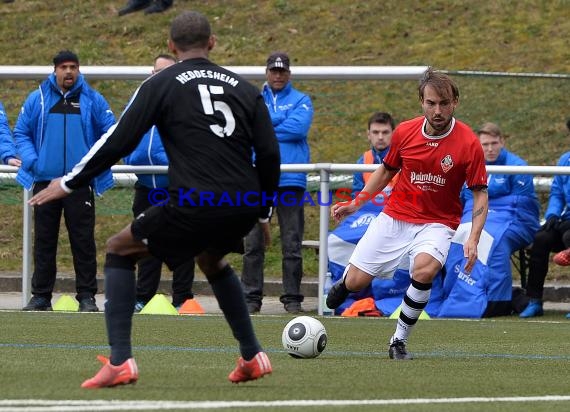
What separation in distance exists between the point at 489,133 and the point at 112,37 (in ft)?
38.1

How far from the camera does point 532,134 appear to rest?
1773cm

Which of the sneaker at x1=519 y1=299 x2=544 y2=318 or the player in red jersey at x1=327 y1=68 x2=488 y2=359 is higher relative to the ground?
the player in red jersey at x1=327 y1=68 x2=488 y2=359

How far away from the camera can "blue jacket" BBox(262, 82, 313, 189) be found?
12867 millimetres

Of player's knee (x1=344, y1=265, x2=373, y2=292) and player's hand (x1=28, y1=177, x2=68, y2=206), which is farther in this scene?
player's knee (x1=344, y1=265, x2=373, y2=292)

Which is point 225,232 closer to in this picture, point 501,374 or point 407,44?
point 501,374

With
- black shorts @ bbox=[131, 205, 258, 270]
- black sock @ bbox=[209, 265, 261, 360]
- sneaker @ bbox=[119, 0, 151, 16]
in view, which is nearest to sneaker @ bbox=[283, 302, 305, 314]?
black sock @ bbox=[209, 265, 261, 360]

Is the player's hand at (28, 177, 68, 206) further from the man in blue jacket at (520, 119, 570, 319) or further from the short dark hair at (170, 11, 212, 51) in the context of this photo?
the man in blue jacket at (520, 119, 570, 319)

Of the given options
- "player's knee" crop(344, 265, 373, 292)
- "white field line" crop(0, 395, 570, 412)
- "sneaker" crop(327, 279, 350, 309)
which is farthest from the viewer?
"sneaker" crop(327, 279, 350, 309)

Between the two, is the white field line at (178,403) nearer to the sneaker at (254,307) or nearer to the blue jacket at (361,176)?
the sneaker at (254,307)

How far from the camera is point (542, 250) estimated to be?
42.3 ft

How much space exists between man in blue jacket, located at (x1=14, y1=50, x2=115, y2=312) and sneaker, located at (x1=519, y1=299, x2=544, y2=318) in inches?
157

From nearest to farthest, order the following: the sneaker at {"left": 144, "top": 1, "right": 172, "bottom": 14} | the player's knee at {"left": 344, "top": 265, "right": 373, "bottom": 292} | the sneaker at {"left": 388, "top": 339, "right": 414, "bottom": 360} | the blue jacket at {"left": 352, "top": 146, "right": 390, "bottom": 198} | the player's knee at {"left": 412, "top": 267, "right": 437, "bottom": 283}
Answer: the sneaker at {"left": 388, "top": 339, "right": 414, "bottom": 360}
the player's knee at {"left": 412, "top": 267, "right": 437, "bottom": 283}
the player's knee at {"left": 344, "top": 265, "right": 373, "bottom": 292}
the blue jacket at {"left": 352, "top": 146, "right": 390, "bottom": 198}
the sneaker at {"left": 144, "top": 1, "right": 172, "bottom": 14}

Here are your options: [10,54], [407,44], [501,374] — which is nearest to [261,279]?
[501,374]

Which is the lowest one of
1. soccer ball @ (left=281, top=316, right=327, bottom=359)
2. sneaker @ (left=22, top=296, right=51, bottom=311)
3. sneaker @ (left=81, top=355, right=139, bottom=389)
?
sneaker @ (left=22, top=296, right=51, bottom=311)
